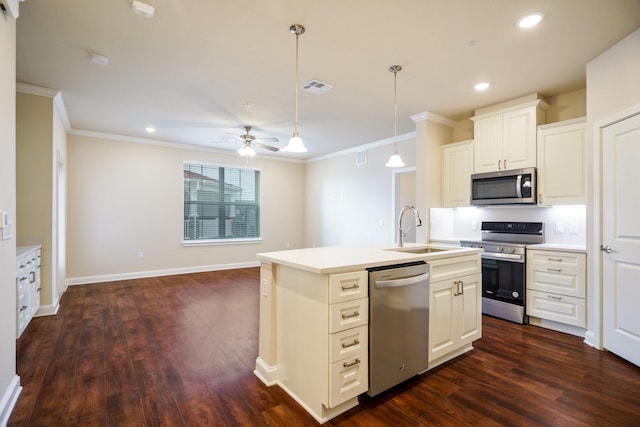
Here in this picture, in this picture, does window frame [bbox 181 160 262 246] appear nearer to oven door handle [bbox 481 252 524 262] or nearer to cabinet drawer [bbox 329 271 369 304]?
oven door handle [bbox 481 252 524 262]

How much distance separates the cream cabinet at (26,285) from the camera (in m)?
2.92

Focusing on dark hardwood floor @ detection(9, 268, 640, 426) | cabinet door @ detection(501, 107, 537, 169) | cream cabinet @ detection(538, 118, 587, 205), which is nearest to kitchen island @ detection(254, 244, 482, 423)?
dark hardwood floor @ detection(9, 268, 640, 426)

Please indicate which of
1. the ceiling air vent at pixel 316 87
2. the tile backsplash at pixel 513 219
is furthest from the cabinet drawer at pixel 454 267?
the ceiling air vent at pixel 316 87

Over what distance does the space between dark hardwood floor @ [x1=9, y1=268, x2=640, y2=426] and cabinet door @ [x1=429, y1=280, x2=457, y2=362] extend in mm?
172

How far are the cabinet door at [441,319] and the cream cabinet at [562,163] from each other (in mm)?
1907

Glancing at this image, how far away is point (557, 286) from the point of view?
326 cm

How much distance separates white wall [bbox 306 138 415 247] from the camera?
5988mm

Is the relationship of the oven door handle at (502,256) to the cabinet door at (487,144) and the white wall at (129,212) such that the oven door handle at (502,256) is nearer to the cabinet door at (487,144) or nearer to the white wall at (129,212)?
the cabinet door at (487,144)

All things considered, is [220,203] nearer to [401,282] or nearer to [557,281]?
[401,282]

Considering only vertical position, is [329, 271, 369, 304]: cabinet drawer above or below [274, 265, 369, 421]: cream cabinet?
above

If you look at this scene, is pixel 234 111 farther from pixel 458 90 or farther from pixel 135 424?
pixel 135 424

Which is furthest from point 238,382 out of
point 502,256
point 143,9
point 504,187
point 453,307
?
point 504,187

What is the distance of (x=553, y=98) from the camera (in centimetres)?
377

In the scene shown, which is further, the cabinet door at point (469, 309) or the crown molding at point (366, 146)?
the crown molding at point (366, 146)
